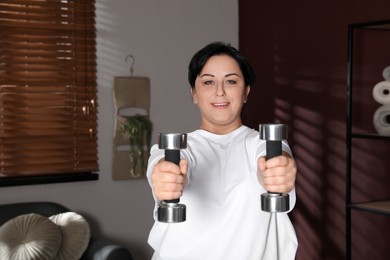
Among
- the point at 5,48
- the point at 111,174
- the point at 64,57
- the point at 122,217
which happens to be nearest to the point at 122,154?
the point at 111,174

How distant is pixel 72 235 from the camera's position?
314cm

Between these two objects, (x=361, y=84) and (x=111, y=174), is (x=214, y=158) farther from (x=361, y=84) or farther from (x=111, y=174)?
→ (x=111, y=174)

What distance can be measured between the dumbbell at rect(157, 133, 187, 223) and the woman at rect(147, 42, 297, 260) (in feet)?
0.53

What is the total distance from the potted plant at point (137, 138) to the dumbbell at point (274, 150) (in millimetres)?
2604

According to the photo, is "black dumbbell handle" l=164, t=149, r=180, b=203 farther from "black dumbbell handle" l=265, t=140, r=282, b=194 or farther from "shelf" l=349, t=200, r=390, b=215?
"shelf" l=349, t=200, r=390, b=215

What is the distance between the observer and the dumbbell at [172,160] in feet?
3.39

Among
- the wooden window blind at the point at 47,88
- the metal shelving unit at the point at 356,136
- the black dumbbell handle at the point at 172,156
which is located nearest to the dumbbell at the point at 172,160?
the black dumbbell handle at the point at 172,156

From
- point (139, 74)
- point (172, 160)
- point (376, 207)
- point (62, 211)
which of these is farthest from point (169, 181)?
point (139, 74)

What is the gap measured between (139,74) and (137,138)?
0.42 m

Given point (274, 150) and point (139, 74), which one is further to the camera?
point (139, 74)

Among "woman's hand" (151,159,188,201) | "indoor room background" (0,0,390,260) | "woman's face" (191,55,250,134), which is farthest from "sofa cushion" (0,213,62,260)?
"woman's hand" (151,159,188,201)

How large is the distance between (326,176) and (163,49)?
1395 mm

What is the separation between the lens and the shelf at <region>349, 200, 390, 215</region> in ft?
8.30

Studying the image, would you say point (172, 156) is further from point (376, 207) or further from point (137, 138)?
point (137, 138)
